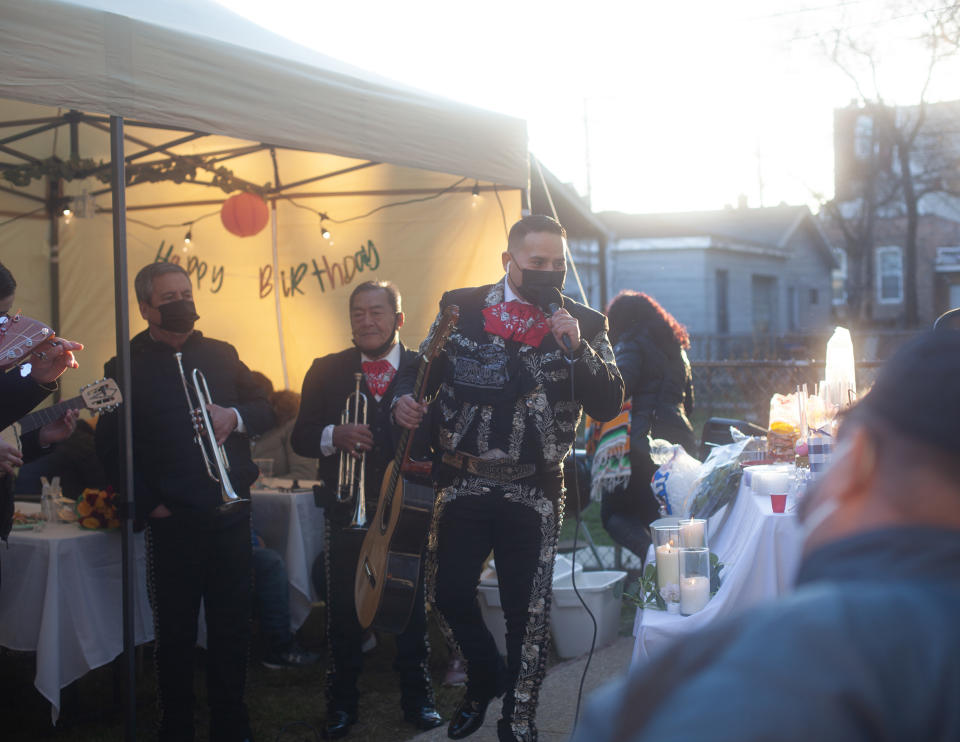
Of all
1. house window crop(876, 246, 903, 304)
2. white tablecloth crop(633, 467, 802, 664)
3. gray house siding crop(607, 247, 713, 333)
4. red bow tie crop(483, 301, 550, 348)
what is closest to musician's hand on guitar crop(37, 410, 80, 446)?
red bow tie crop(483, 301, 550, 348)

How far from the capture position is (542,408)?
3350 millimetres

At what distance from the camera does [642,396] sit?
5.32m

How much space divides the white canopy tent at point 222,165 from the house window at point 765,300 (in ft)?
82.6

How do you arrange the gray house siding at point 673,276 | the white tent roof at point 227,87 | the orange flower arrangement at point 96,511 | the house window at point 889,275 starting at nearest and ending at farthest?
the white tent roof at point 227,87 → the orange flower arrangement at point 96,511 → the gray house siding at point 673,276 → the house window at point 889,275

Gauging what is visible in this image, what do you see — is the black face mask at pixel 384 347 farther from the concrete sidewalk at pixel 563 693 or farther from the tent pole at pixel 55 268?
the tent pole at pixel 55 268

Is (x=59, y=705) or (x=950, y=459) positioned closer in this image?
(x=950, y=459)

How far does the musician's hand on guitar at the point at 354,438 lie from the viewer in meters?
4.02

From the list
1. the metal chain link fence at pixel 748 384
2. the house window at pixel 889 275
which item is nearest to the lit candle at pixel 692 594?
the metal chain link fence at pixel 748 384

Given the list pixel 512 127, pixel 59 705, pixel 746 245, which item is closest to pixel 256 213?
pixel 512 127

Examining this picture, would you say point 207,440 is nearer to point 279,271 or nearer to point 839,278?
point 279,271

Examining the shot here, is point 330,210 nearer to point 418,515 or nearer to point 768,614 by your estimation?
point 418,515

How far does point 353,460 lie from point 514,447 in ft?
3.51

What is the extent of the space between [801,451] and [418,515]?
4.80ft

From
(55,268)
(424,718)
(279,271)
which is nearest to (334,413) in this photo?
(424,718)
